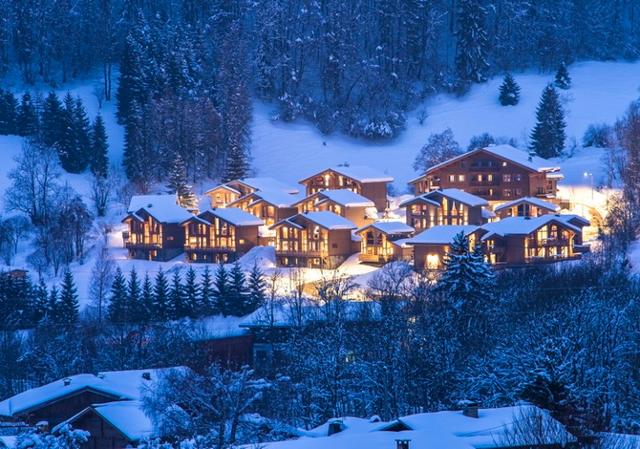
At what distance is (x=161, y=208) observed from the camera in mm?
65062

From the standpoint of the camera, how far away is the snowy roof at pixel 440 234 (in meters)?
56.8

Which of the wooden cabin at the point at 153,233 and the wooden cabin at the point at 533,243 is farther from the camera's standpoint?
the wooden cabin at the point at 153,233

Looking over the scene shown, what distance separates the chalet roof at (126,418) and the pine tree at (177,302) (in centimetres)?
2132

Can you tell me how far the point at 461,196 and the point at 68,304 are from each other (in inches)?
775

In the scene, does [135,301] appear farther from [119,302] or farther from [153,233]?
[153,233]

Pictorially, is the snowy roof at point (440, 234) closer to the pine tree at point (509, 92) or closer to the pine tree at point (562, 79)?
A: the pine tree at point (509, 92)

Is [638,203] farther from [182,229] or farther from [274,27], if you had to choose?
[274,27]

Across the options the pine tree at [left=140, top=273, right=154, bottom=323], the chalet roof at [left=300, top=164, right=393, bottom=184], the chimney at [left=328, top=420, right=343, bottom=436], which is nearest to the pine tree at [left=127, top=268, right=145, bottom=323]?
the pine tree at [left=140, top=273, right=154, bottom=323]

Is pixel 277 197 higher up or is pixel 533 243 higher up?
pixel 277 197

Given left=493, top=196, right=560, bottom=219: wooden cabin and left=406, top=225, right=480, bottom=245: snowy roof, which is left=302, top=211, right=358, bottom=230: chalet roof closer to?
left=406, top=225, right=480, bottom=245: snowy roof

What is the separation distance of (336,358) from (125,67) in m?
45.2

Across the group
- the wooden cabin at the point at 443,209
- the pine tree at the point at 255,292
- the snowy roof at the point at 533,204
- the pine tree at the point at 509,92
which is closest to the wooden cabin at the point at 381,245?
the wooden cabin at the point at 443,209

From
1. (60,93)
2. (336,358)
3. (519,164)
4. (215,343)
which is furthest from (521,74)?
(336,358)

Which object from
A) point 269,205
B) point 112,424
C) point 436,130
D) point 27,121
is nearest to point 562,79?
point 436,130
